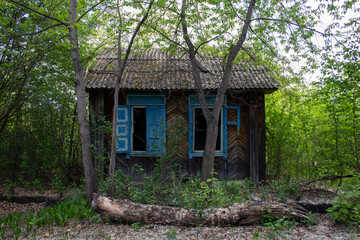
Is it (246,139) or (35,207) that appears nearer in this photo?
(35,207)

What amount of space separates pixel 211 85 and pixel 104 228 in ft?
14.5

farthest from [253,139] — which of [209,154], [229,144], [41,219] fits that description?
[41,219]

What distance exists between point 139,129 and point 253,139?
3407 millimetres

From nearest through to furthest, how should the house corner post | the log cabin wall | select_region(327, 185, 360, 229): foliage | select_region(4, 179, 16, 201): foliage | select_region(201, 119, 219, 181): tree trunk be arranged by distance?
select_region(327, 185, 360, 229): foliage
select_region(201, 119, 219, 181): tree trunk
select_region(4, 179, 16, 201): foliage
the house corner post
the log cabin wall

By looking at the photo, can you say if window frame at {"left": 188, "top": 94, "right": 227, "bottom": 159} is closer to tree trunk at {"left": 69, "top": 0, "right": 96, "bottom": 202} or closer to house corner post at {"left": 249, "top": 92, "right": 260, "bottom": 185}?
house corner post at {"left": 249, "top": 92, "right": 260, "bottom": 185}

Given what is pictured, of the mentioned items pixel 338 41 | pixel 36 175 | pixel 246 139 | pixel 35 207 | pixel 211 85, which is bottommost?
pixel 35 207

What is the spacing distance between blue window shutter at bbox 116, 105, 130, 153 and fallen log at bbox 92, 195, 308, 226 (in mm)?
2670

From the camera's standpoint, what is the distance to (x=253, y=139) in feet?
23.8

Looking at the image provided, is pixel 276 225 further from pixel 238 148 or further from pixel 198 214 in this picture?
pixel 238 148

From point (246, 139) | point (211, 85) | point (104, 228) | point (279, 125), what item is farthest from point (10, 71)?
point (279, 125)

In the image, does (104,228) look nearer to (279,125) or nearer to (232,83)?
(232,83)

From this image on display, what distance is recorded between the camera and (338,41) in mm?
5520

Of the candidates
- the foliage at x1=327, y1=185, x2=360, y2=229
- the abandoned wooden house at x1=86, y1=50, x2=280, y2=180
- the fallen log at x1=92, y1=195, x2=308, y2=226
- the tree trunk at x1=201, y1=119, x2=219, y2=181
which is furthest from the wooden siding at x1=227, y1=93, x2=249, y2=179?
the foliage at x1=327, y1=185, x2=360, y2=229

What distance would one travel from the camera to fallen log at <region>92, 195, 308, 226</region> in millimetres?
4367
